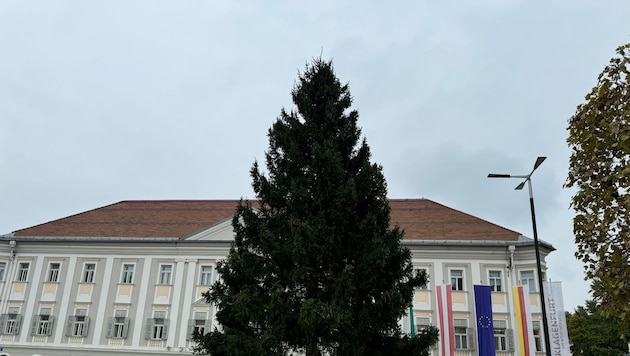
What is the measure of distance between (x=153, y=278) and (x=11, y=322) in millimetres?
9520

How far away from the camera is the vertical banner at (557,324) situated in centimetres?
2417

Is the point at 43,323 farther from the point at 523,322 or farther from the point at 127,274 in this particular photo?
the point at 523,322

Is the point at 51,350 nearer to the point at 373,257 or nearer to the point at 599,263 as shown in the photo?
the point at 373,257

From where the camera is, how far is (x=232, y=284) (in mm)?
14266

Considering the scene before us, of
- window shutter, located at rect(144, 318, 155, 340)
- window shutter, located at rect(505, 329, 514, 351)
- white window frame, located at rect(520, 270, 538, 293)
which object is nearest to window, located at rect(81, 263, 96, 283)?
window shutter, located at rect(144, 318, 155, 340)

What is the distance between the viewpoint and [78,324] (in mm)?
31969

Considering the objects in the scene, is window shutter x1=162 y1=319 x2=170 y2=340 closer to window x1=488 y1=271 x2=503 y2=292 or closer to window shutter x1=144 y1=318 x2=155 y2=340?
window shutter x1=144 y1=318 x2=155 y2=340

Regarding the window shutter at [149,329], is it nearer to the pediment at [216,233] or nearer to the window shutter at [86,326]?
the window shutter at [86,326]

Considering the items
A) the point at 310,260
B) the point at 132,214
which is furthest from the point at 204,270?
the point at 310,260

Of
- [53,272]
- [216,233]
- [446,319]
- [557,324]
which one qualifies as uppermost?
[216,233]

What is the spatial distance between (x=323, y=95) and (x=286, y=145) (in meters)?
2.15

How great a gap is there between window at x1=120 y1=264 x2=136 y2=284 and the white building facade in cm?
6

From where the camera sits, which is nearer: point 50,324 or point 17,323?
point 50,324

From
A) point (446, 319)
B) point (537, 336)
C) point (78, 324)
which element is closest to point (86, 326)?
point (78, 324)
